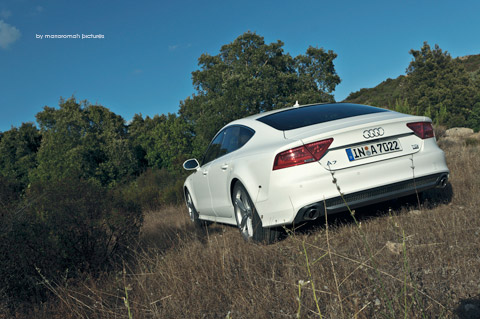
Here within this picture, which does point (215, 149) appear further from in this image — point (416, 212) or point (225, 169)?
point (416, 212)

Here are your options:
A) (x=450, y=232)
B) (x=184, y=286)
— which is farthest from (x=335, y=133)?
(x=184, y=286)

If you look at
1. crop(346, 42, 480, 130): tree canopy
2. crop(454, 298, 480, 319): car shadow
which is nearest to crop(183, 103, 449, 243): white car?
crop(454, 298, 480, 319): car shadow

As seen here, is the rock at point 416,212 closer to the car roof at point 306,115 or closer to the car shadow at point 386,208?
the car shadow at point 386,208

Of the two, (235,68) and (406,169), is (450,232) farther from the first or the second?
(235,68)

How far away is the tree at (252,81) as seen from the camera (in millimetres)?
38625

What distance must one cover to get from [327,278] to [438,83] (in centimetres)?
5116

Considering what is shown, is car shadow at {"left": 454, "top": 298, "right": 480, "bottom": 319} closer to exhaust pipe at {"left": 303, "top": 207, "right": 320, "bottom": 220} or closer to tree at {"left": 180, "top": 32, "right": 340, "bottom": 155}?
exhaust pipe at {"left": 303, "top": 207, "right": 320, "bottom": 220}

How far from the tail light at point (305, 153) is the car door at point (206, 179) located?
1.98 meters

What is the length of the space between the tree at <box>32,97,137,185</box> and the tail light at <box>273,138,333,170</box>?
3966 centimetres

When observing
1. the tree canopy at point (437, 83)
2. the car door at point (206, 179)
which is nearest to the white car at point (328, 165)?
the car door at point (206, 179)

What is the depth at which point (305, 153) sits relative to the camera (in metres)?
3.94

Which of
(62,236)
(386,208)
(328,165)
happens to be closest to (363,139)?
(328,165)

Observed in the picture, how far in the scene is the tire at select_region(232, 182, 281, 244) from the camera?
437cm

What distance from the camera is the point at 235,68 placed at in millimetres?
41688
